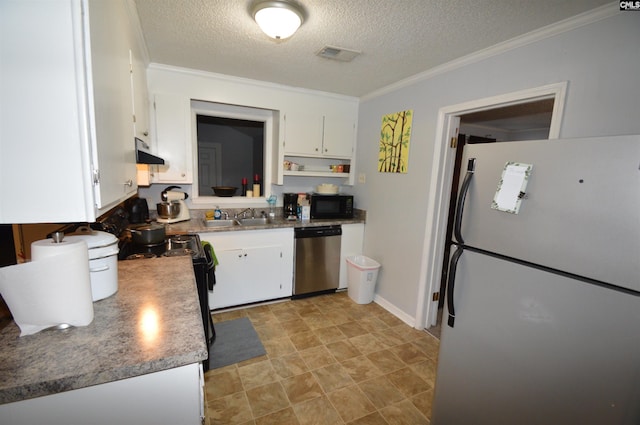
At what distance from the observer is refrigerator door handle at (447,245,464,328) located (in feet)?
4.50

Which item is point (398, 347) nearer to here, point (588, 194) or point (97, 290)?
point (588, 194)

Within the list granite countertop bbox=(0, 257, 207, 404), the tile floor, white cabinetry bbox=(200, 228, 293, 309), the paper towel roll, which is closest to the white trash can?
the tile floor

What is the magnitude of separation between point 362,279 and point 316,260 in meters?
0.56

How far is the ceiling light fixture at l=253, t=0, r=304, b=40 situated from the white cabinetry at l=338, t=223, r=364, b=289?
2.10 m

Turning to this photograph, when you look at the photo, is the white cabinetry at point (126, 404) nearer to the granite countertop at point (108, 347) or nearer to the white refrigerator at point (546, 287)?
the granite countertop at point (108, 347)

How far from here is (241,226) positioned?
9.02 ft

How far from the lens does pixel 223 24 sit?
1.79 m

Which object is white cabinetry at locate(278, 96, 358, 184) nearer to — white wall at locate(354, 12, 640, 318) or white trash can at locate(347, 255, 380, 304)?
white wall at locate(354, 12, 640, 318)

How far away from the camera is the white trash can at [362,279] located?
304 centimetres

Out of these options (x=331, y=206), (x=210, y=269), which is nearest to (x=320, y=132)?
(x=331, y=206)

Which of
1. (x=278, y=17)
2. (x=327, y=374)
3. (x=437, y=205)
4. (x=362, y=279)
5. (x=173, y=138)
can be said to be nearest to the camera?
(x=278, y=17)

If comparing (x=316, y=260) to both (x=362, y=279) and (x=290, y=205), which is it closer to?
(x=362, y=279)

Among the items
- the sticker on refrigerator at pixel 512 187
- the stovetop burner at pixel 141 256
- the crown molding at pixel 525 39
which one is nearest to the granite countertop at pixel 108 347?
the stovetop burner at pixel 141 256

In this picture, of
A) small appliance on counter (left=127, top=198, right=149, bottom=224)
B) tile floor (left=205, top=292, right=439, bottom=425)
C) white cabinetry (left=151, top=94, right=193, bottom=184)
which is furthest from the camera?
white cabinetry (left=151, top=94, right=193, bottom=184)
